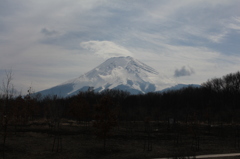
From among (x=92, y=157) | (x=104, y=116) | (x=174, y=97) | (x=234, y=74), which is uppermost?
(x=234, y=74)

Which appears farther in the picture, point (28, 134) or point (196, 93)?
point (196, 93)

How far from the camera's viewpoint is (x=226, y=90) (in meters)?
75.9

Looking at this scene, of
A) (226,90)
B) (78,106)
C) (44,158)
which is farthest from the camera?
(226,90)

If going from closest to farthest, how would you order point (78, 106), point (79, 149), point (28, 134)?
point (79, 149), point (28, 134), point (78, 106)

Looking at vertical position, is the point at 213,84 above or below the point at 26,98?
above

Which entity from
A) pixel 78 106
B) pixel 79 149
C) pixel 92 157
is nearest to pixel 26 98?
Answer: pixel 78 106

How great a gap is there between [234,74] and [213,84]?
7335mm

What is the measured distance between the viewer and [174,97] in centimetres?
8612

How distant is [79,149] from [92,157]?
2376 mm

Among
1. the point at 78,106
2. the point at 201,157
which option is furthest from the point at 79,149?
the point at 78,106

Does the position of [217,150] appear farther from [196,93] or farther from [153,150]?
[196,93]

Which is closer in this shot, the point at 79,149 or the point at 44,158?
the point at 44,158

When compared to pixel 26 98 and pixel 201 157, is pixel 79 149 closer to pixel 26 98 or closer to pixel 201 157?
pixel 201 157

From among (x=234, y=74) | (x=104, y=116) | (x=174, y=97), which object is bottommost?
(x=104, y=116)
